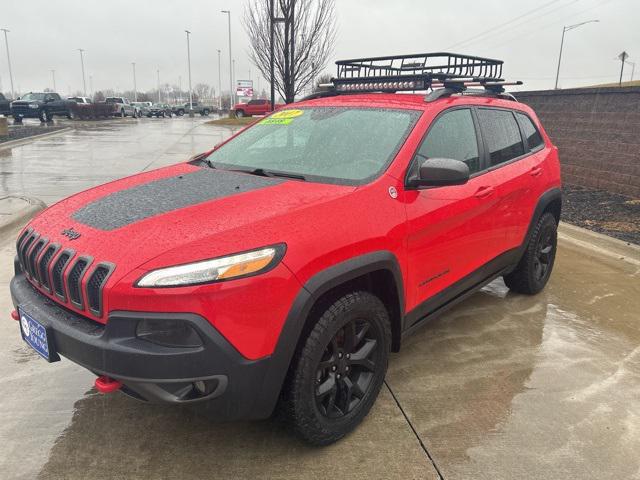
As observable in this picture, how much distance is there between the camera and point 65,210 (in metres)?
2.67

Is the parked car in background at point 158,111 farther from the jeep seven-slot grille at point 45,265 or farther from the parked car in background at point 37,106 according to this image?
the jeep seven-slot grille at point 45,265

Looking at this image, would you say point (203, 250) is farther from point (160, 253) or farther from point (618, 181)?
point (618, 181)

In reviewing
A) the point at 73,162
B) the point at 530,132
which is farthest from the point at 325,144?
the point at 73,162

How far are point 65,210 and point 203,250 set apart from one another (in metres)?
1.12

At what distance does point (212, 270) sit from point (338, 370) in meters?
0.91

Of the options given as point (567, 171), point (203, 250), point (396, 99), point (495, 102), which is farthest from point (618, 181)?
point (203, 250)

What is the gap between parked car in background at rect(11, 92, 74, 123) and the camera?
1103 inches

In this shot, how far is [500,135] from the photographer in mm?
3877

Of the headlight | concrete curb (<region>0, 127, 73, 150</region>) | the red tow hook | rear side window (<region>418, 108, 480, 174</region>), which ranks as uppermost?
rear side window (<region>418, 108, 480, 174</region>)

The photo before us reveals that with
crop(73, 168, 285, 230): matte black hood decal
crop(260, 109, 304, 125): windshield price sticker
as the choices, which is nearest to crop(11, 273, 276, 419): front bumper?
crop(73, 168, 285, 230): matte black hood decal

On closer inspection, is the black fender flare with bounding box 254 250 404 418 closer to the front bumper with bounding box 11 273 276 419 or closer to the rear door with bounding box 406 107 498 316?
the front bumper with bounding box 11 273 276 419

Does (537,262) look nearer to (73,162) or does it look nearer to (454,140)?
(454,140)

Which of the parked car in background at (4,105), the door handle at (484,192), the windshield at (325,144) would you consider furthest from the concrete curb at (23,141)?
the door handle at (484,192)

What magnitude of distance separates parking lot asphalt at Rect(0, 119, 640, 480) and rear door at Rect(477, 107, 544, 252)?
0.79 meters
